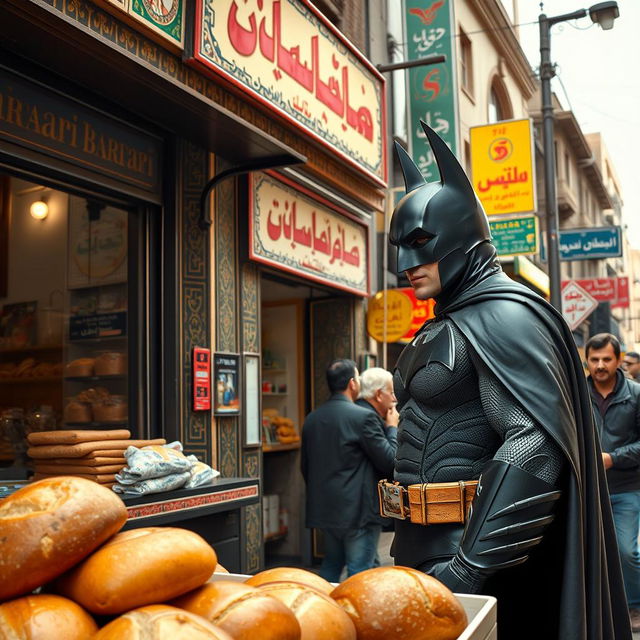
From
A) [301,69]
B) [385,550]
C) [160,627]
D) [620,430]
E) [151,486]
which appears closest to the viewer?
[160,627]

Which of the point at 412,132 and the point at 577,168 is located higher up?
the point at 577,168

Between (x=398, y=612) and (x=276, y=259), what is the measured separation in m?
6.31

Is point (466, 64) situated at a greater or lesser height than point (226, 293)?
greater

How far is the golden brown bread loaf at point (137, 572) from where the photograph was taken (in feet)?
4.81

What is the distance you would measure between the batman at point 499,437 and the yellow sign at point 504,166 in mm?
12160

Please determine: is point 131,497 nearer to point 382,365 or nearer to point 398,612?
point 398,612

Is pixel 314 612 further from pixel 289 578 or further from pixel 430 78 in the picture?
pixel 430 78

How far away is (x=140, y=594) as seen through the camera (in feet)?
4.82

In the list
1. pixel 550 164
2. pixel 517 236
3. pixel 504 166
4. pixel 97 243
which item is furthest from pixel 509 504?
pixel 504 166

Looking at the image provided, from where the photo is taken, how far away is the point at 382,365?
11.2 m

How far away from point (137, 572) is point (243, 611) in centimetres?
20

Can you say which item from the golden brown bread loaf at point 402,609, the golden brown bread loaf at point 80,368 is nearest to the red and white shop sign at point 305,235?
the golden brown bread loaf at point 80,368

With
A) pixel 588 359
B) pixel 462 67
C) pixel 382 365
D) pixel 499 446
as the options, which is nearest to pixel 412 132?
pixel 382 365

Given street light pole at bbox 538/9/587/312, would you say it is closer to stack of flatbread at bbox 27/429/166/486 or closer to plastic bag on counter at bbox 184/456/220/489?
plastic bag on counter at bbox 184/456/220/489
